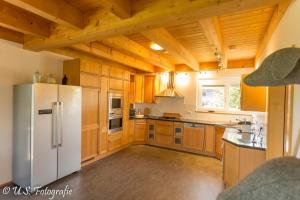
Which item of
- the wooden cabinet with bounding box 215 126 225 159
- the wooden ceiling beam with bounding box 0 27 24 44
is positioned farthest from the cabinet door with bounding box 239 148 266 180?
the wooden ceiling beam with bounding box 0 27 24 44

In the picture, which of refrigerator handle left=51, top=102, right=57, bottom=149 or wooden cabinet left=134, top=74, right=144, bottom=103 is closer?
refrigerator handle left=51, top=102, right=57, bottom=149

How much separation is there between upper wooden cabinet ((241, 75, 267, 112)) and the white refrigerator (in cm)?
305

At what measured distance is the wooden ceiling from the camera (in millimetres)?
1691

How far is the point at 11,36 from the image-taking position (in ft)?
9.54

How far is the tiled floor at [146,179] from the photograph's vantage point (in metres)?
2.75

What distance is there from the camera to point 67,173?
3270 millimetres

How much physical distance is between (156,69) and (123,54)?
177 cm

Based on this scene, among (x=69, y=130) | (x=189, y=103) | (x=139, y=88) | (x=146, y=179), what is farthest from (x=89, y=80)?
(x=189, y=103)

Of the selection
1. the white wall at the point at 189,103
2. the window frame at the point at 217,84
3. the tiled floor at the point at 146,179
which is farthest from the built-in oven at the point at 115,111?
the window frame at the point at 217,84

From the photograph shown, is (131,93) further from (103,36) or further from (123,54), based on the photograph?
(103,36)

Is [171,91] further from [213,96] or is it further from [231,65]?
[231,65]

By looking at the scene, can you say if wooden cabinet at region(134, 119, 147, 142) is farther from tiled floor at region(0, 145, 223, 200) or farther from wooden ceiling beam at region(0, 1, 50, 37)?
wooden ceiling beam at region(0, 1, 50, 37)

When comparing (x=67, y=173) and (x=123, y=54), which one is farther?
(x=123, y=54)

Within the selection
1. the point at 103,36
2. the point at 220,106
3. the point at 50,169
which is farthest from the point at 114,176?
the point at 220,106
